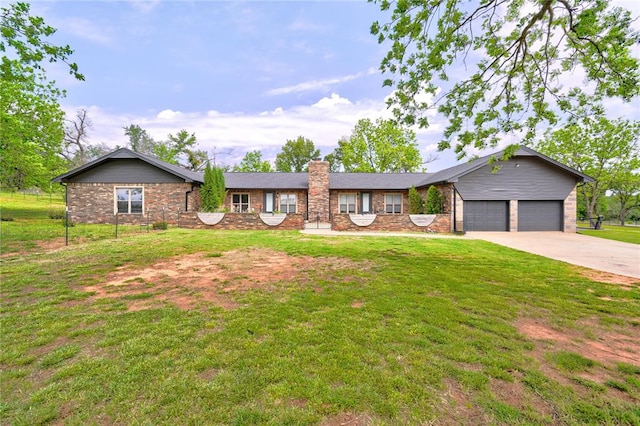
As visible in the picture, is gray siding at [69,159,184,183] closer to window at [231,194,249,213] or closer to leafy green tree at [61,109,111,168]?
window at [231,194,249,213]

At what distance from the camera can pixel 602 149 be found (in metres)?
26.2

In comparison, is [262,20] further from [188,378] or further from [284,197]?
[188,378]

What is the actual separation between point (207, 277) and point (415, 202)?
638 inches

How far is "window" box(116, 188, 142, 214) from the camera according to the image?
55.7 ft

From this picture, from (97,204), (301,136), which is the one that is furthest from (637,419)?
(301,136)

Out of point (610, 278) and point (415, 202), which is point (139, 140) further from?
point (610, 278)

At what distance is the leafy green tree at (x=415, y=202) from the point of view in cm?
1891

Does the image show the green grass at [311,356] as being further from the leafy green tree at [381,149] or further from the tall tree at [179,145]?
the tall tree at [179,145]

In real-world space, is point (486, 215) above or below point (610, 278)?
above

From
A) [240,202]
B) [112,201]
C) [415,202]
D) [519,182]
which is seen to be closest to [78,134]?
[112,201]

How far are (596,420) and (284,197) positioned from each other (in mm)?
19199

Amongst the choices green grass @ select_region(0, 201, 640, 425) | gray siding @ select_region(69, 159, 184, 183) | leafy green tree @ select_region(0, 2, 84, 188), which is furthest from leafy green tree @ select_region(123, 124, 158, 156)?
green grass @ select_region(0, 201, 640, 425)

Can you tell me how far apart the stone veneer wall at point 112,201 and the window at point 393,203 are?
14156 millimetres

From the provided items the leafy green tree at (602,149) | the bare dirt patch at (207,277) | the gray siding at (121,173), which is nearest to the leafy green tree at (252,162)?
the gray siding at (121,173)
